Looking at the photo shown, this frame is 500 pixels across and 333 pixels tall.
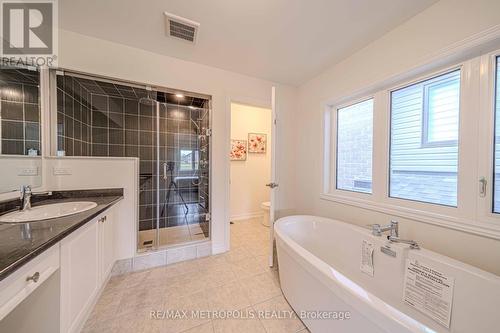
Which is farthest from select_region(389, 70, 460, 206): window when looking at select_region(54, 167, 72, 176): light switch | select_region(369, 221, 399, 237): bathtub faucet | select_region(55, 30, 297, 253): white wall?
select_region(54, 167, 72, 176): light switch

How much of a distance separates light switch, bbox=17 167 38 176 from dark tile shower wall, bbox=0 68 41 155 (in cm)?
13

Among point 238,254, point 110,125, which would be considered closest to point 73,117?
point 110,125

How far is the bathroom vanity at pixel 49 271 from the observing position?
69 cm

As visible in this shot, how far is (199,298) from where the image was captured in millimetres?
1557

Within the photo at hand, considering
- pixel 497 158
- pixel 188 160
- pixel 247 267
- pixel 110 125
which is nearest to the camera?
pixel 497 158

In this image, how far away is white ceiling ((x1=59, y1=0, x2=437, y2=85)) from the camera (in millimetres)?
1368

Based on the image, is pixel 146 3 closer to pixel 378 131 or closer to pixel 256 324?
pixel 378 131

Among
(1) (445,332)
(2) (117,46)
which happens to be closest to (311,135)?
(1) (445,332)

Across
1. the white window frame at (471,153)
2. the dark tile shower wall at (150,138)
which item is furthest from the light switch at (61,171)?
the white window frame at (471,153)

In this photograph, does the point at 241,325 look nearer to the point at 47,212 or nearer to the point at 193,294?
the point at 193,294

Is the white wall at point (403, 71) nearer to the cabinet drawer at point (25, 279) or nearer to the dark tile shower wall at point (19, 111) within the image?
the cabinet drawer at point (25, 279)

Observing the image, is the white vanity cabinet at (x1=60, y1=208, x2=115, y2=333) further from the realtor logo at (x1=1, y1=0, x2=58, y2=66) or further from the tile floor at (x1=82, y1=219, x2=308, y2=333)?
the realtor logo at (x1=1, y1=0, x2=58, y2=66)

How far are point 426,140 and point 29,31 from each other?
3.46 metres

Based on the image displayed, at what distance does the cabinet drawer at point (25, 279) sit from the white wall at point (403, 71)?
2.39 meters
